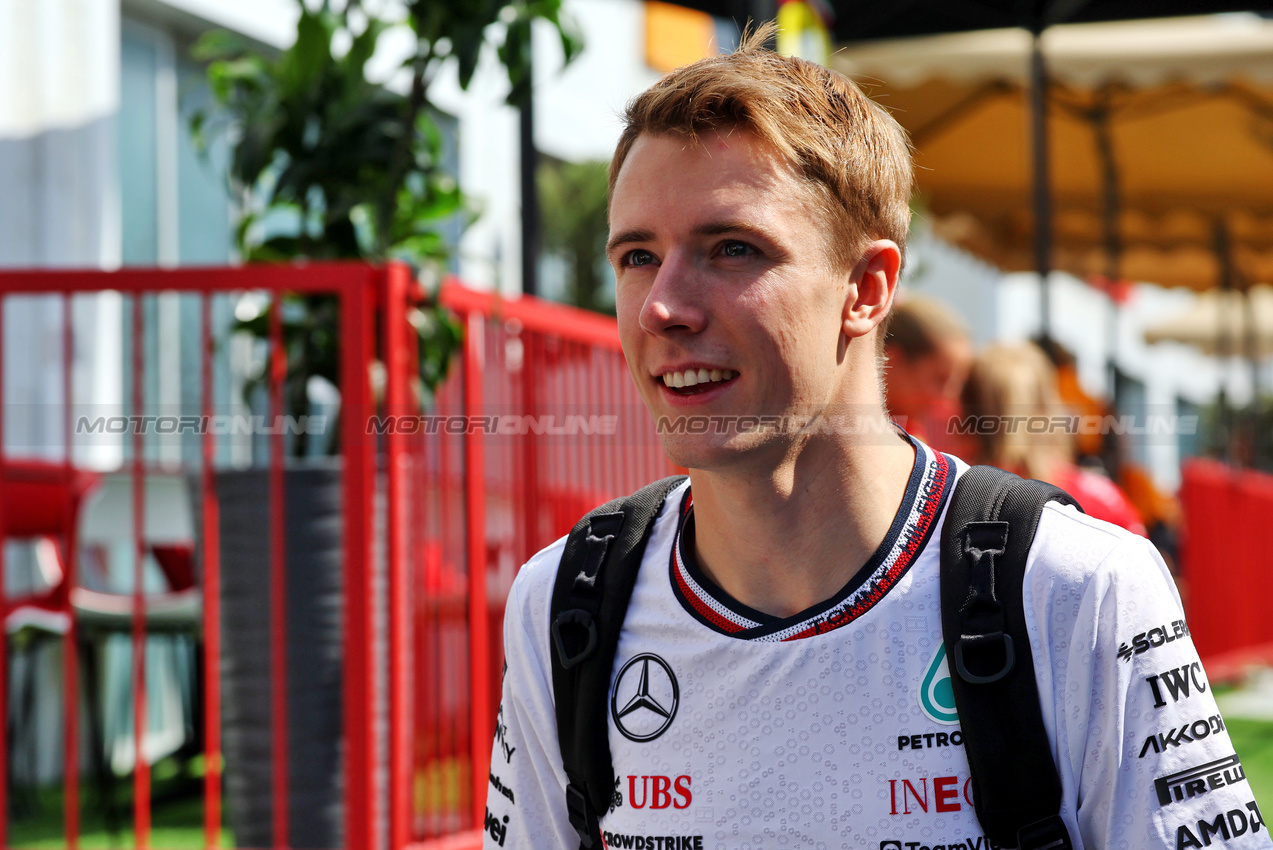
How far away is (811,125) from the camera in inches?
62.9

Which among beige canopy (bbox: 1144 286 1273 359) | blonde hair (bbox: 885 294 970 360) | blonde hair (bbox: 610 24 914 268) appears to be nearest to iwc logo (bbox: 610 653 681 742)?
blonde hair (bbox: 610 24 914 268)

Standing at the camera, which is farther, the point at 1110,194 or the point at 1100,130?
the point at 1110,194

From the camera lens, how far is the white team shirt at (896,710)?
54.4 inches

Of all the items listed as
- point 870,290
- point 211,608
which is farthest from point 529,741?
point 211,608

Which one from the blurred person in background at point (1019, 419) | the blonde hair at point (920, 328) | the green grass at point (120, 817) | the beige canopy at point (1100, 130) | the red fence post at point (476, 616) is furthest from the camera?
the beige canopy at point (1100, 130)

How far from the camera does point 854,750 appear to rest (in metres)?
1.47

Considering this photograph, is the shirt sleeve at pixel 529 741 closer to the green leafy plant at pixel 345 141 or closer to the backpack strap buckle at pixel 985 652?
the backpack strap buckle at pixel 985 652

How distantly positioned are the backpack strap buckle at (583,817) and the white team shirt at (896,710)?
0.07 ft

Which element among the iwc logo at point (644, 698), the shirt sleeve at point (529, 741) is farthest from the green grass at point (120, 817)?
the iwc logo at point (644, 698)

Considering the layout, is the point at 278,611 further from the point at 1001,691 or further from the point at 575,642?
the point at 1001,691

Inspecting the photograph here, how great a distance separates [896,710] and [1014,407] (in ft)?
9.11

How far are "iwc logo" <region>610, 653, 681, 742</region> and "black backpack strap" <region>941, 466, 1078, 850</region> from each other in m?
0.37

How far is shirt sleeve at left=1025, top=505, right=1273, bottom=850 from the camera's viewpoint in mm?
1368

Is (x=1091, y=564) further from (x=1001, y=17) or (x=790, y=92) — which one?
(x=1001, y=17)
